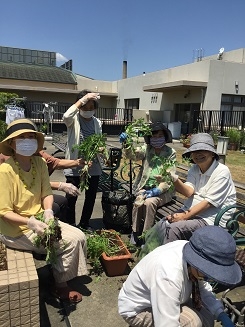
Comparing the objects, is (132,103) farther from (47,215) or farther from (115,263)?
(47,215)

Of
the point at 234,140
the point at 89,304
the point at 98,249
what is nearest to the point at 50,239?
the point at 89,304

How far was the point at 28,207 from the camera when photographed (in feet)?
8.43

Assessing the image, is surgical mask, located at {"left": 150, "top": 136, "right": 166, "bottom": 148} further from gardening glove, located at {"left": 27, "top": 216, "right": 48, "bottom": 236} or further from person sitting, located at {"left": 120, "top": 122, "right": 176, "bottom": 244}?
gardening glove, located at {"left": 27, "top": 216, "right": 48, "bottom": 236}

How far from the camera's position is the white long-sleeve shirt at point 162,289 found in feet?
4.95

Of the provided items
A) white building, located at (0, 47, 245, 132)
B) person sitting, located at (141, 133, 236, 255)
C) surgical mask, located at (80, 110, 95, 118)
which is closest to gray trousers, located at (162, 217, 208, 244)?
person sitting, located at (141, 133, 236, 255)

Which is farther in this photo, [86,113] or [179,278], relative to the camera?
[86,113]

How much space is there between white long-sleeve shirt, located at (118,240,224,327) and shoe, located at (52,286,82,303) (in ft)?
3.19

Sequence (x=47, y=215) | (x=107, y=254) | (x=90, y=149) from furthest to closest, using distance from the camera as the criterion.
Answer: (x=90, y=149)
(x=107, y=254)
(x=47, y=215)

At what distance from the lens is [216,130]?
51.7 feet

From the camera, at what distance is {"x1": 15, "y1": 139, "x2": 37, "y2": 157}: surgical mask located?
8.18 feet

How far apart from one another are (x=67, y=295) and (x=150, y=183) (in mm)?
1661

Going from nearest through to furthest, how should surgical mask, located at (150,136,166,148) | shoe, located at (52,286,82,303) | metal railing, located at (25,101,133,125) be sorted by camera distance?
1. shoe, located at (52,286,82,303)
2. surgical mask, located at (150,136,166,148)
3. metal railing, located at (25,101,133,125)

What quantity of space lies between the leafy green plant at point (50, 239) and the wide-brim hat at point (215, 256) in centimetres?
119

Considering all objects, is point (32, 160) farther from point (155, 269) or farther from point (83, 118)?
point (155, 269)
